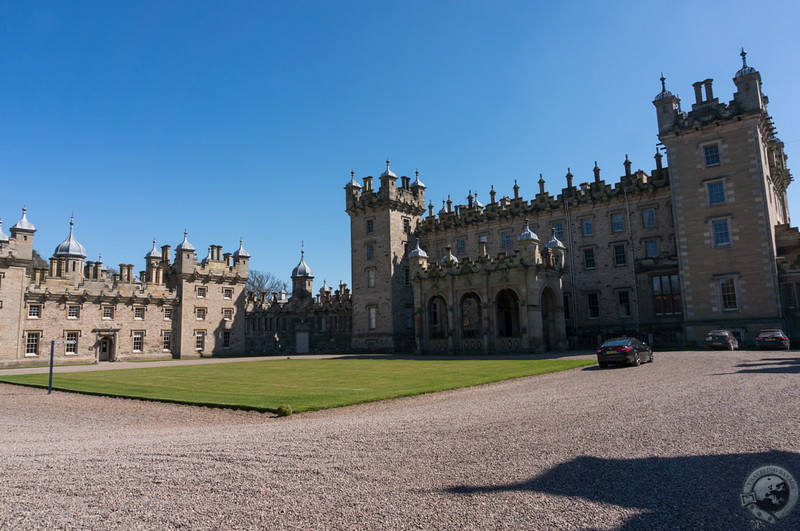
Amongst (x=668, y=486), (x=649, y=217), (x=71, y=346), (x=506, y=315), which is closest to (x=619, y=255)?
(x=649, y=217)

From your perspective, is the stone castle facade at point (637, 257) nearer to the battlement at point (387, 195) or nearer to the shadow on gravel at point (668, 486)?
the battlement at point (387, 195)

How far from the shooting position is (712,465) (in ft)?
22.9

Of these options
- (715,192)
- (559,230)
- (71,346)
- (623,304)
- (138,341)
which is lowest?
(71,346)

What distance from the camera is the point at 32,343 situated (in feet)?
143

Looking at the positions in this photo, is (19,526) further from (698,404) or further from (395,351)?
(395,351)

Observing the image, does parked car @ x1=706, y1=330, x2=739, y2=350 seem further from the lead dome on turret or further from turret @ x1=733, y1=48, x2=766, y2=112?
the lead dome on turret

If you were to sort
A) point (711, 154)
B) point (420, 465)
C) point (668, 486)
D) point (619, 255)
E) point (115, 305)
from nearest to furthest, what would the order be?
point (668, 486) < point (420, 465) < point (711, 154) < point (619, 255) < point (115, 305)

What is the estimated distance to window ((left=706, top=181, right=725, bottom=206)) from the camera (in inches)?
1420

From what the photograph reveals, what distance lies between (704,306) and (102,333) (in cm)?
4859

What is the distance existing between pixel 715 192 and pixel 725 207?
1.31 meters

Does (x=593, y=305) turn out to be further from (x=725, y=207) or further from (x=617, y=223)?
(x=725, y=207)

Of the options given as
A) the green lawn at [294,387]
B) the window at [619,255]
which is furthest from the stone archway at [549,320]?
the green lawn at [294,387]

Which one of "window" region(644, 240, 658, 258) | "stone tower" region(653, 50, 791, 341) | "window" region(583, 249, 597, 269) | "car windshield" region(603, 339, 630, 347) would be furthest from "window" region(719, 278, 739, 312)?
"car windshield" region(603, 339, 630, 347)

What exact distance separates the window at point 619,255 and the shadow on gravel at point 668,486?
36.4 meters
